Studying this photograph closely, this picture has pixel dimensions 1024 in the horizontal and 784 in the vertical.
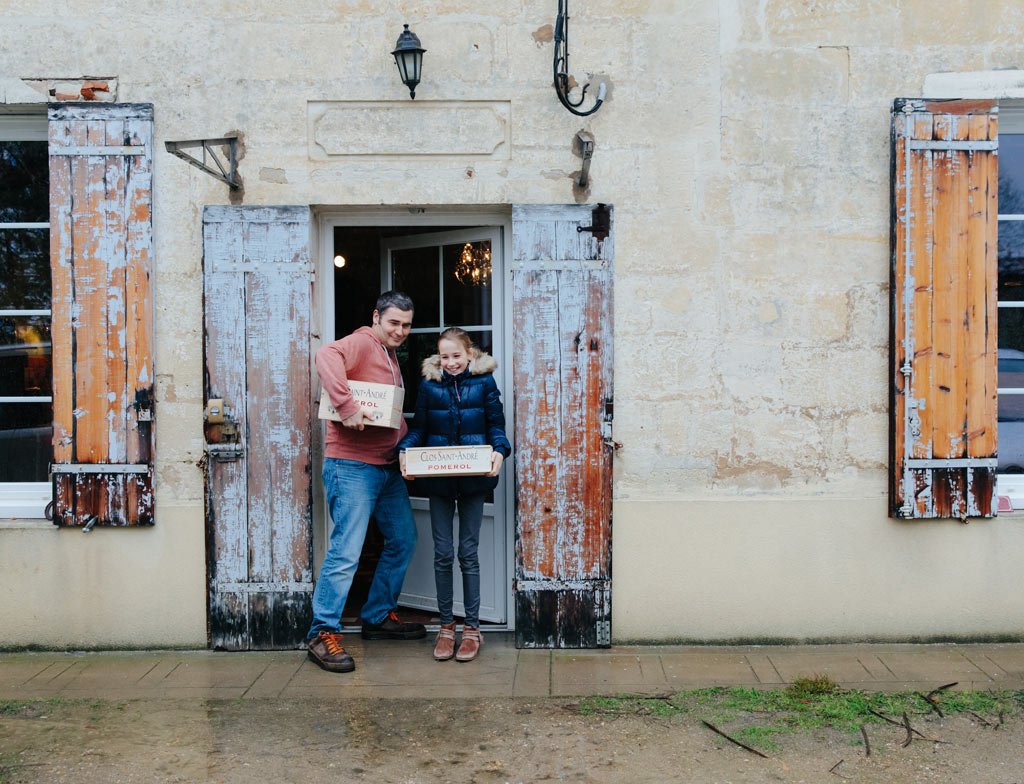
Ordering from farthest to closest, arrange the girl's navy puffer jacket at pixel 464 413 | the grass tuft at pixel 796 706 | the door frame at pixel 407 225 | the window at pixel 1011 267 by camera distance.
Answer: the window at pixel 1011 267 → the door frame at pixel 407 225 → the girl's navy puffer jacket at pixel 464 413 → the grass tuft at pixel 796 706

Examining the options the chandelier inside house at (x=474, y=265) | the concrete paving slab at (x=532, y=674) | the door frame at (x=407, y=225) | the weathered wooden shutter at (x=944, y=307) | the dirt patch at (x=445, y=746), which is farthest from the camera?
the chandelier inside house at (x=474, y=265)

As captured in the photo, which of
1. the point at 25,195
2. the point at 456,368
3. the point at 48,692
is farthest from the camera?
the point at 25,195

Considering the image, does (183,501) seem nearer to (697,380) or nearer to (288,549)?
(288,549)

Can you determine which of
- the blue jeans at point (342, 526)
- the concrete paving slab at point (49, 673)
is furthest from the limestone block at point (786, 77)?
the concrete paving slab at point (49, 673)

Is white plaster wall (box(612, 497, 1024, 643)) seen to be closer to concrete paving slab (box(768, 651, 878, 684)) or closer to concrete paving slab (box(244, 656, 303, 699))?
concrete paving slab (box(768, 651, 878, 684))

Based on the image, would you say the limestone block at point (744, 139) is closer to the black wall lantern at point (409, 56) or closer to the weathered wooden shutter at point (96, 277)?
the black wall lantern at point (409, 56)

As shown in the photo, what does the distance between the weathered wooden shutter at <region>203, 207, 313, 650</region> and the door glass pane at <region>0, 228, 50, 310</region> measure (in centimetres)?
103

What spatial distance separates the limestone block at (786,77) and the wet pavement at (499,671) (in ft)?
9.39

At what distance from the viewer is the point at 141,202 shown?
5277 mm

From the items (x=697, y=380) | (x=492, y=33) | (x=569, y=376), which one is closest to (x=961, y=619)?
(x=697, y=380)

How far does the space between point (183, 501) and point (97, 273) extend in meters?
1.27

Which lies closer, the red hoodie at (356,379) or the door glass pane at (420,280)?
the red hoodie at (356,379)

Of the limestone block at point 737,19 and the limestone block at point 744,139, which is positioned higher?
the limestone block at point 737,19

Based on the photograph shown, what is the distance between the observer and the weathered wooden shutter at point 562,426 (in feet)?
17.4
